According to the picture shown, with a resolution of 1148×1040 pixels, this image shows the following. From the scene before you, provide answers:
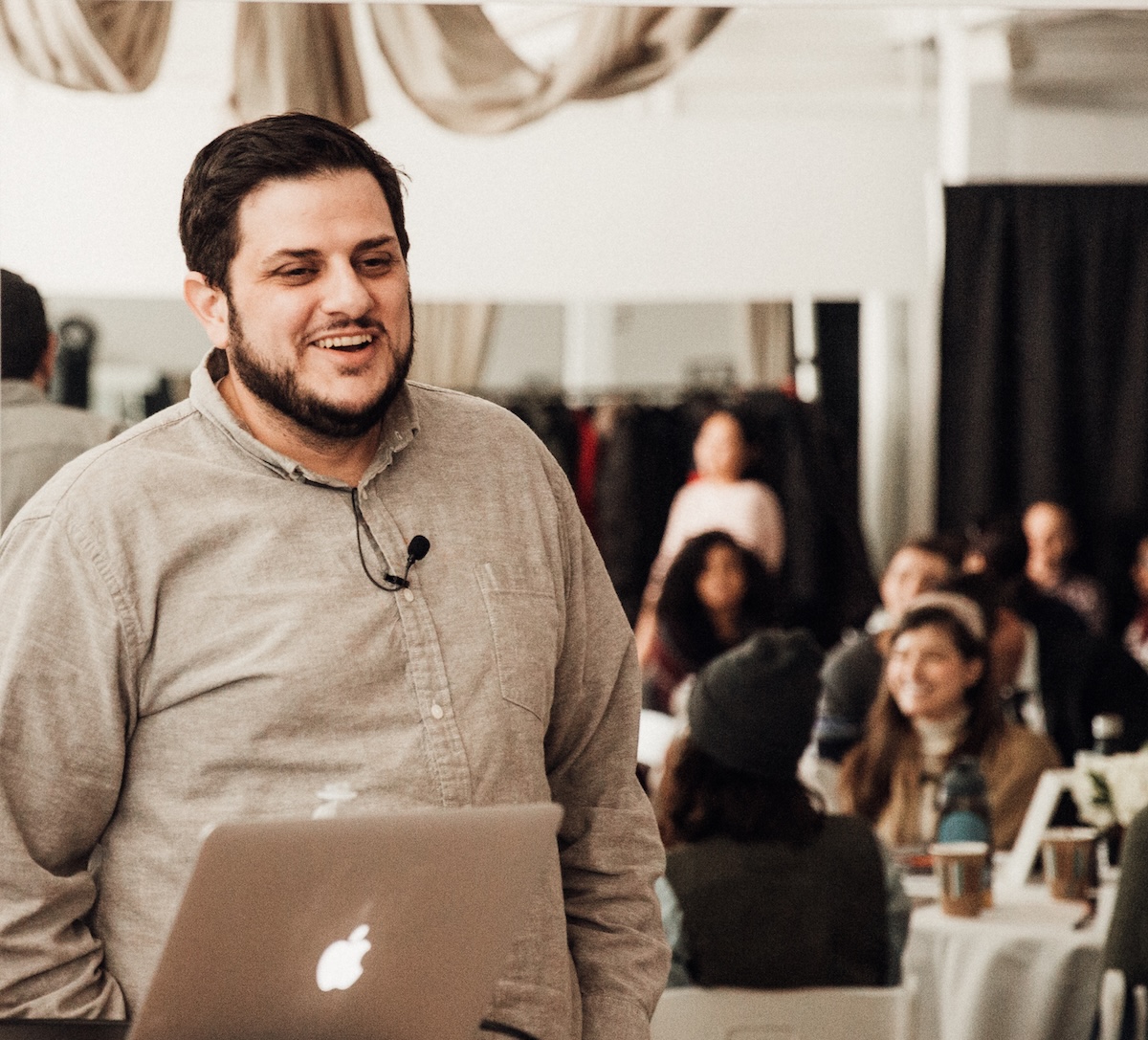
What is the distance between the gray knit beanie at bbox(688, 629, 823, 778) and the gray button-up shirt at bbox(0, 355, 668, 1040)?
1.34 m

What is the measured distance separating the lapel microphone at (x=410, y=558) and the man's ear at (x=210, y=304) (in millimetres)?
232

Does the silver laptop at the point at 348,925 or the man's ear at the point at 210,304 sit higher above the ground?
the man's ear at the point at 210,304

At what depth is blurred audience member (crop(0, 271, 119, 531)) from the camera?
2.26m

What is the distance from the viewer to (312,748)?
1.38 m

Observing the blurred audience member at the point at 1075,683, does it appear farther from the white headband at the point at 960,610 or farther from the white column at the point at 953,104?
the white column at the point at 953,104

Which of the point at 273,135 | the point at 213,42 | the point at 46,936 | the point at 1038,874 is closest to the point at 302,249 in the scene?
the point at 273,135

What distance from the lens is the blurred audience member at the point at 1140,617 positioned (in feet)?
21.1

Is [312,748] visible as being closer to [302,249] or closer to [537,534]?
[537,534]

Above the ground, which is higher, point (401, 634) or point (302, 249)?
point (302, 249)

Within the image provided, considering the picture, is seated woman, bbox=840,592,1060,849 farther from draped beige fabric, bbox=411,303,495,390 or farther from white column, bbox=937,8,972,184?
white column, bbox=937,8,972,184

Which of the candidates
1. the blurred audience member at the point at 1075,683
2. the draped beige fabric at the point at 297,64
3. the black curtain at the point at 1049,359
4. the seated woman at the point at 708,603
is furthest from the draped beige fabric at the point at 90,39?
the black curtain at the point at 1049,359

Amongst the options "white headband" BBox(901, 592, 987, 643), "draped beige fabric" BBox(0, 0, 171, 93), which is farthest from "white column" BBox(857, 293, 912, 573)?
"draped beige fabric" BBox(0, 0, 171, 93)

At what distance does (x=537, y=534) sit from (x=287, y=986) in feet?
1.65

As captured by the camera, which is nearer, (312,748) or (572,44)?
(312,748)
